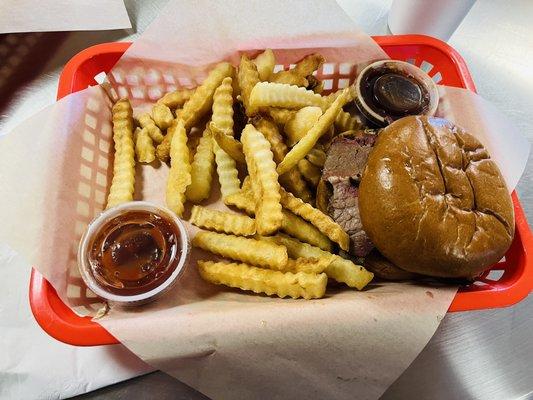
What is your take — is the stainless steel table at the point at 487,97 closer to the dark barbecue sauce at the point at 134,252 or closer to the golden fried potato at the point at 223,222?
the dark barbecue sauce at the point at 134,252

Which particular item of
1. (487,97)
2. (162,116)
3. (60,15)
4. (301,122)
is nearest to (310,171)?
(301,122)

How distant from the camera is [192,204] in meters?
1.82

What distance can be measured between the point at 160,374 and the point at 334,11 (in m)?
1.57

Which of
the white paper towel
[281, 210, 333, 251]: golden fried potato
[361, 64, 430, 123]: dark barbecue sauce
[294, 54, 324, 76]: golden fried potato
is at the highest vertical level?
[361, 64, 430, 123]: dark barbecue sauce

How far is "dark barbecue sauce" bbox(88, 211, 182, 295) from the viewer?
1.48m

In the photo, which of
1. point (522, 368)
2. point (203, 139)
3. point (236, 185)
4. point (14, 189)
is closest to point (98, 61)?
point (203, 139)

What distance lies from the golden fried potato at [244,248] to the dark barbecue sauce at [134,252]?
0.10 meters

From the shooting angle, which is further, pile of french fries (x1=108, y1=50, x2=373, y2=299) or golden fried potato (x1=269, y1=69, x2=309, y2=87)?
golden fried potato (x1=269, y1=69, x2=309, y2=87)

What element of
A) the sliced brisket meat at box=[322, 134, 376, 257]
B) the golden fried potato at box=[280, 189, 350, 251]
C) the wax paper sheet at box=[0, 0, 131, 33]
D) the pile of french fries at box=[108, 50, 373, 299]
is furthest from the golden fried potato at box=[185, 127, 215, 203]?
the wax paper sheet at box=[0, 0, 131, 33]

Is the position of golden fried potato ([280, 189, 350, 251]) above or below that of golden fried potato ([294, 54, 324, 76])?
below

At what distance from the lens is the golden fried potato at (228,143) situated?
63.7 inches

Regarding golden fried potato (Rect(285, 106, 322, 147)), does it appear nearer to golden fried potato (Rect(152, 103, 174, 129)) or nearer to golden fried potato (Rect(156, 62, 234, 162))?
golden fried potato (Rect(156, 62, 234, 162))

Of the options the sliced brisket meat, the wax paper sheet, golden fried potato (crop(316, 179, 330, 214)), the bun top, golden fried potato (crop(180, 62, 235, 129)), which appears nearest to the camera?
the bun top

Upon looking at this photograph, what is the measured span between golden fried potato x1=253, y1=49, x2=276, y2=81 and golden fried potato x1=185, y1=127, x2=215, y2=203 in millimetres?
338
